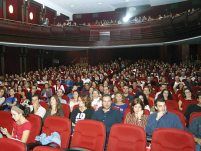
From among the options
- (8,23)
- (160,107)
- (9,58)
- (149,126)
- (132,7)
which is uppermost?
(132,7)

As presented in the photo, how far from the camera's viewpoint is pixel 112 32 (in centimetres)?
1978

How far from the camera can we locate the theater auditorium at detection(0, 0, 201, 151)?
383cm

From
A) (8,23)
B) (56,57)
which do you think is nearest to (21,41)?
(8,23)

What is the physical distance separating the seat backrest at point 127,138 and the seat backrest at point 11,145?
1.36 meters

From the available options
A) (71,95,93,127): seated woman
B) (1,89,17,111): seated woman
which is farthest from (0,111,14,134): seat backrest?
(1,89,17,111): seated woman

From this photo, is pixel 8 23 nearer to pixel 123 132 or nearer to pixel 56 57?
pixel 56 57

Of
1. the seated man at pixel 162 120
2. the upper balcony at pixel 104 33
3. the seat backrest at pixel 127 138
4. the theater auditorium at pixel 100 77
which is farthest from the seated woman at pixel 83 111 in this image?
the upper balcony at pixel 104 33

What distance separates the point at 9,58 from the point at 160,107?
14438 mm

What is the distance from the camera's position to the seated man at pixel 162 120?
13.3ft

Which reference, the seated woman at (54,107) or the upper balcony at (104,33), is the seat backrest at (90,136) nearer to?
the seated woman at (54,107)

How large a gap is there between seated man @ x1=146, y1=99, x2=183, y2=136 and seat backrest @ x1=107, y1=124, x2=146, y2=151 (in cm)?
61

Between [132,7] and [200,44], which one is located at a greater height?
[132,7]

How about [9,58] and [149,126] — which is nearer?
[149,126]

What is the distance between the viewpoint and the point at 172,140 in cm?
328
